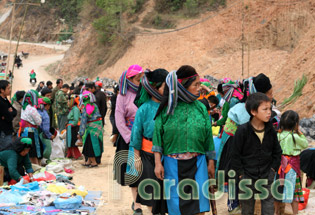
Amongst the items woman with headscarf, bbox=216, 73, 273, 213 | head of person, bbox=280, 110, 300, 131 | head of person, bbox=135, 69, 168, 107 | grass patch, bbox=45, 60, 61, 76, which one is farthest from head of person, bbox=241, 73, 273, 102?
grass patch, bbox=45, 60, 61, 76

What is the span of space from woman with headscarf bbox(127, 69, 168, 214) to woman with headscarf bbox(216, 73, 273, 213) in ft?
3.80

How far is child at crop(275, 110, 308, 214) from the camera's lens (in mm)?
5855

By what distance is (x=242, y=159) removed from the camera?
498 cm

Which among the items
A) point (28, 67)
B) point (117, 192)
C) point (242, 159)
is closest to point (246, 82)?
point (242, 159)

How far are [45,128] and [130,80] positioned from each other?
3.87 metres

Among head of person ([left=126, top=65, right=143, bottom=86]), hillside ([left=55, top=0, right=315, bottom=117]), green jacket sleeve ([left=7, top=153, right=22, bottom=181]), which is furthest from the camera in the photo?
hillside ([left=55, top=0, right=315, bottom=117])

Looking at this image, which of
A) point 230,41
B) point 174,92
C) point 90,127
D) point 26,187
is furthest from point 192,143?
point 230,41

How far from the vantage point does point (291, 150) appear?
597 centimetres

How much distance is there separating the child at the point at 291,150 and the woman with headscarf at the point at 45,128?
17.1ft

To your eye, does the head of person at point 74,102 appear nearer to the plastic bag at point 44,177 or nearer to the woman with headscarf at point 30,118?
the woman with headscarf at point 30,118

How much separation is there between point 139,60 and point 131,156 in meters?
29.0

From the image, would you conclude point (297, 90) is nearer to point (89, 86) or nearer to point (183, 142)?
point (89, 86)

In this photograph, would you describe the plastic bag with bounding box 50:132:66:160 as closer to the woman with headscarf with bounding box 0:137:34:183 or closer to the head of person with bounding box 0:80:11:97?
the head of person with bounding box 0:80:11:97

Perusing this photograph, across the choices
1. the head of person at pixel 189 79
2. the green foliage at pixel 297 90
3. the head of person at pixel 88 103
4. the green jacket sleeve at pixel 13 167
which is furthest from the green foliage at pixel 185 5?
the head of person at pixel 189 79
